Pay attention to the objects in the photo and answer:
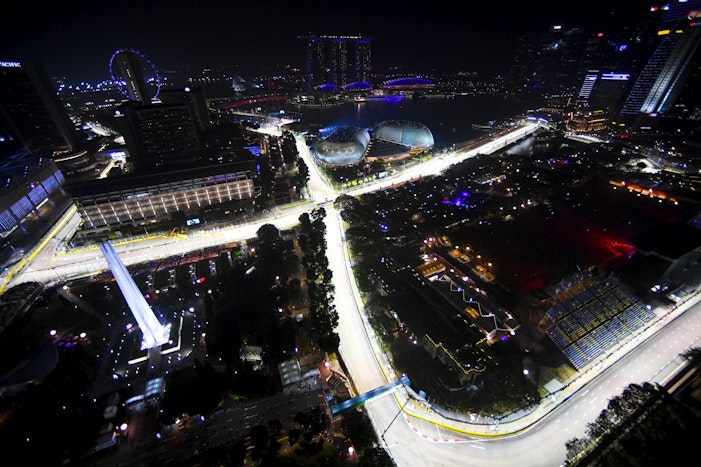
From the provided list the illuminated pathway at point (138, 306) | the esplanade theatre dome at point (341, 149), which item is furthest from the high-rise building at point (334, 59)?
the illuminated pathway at point (138, 306)

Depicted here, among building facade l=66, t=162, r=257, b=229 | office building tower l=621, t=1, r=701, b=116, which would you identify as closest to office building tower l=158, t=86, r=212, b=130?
building facade l=66, t=162, r=257, b=229

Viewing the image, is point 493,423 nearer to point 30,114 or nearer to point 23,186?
point 23,186

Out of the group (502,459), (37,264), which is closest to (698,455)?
(502,459)

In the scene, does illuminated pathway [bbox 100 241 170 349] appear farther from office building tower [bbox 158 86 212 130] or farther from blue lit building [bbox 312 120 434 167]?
office building tower [bbox 158 86 212 130]

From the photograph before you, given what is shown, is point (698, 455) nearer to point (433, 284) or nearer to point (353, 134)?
point (433, 284)

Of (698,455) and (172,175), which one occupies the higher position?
(172,175)

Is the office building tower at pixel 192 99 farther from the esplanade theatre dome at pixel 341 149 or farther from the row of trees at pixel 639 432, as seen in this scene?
the row of trees at pixel 639 432
